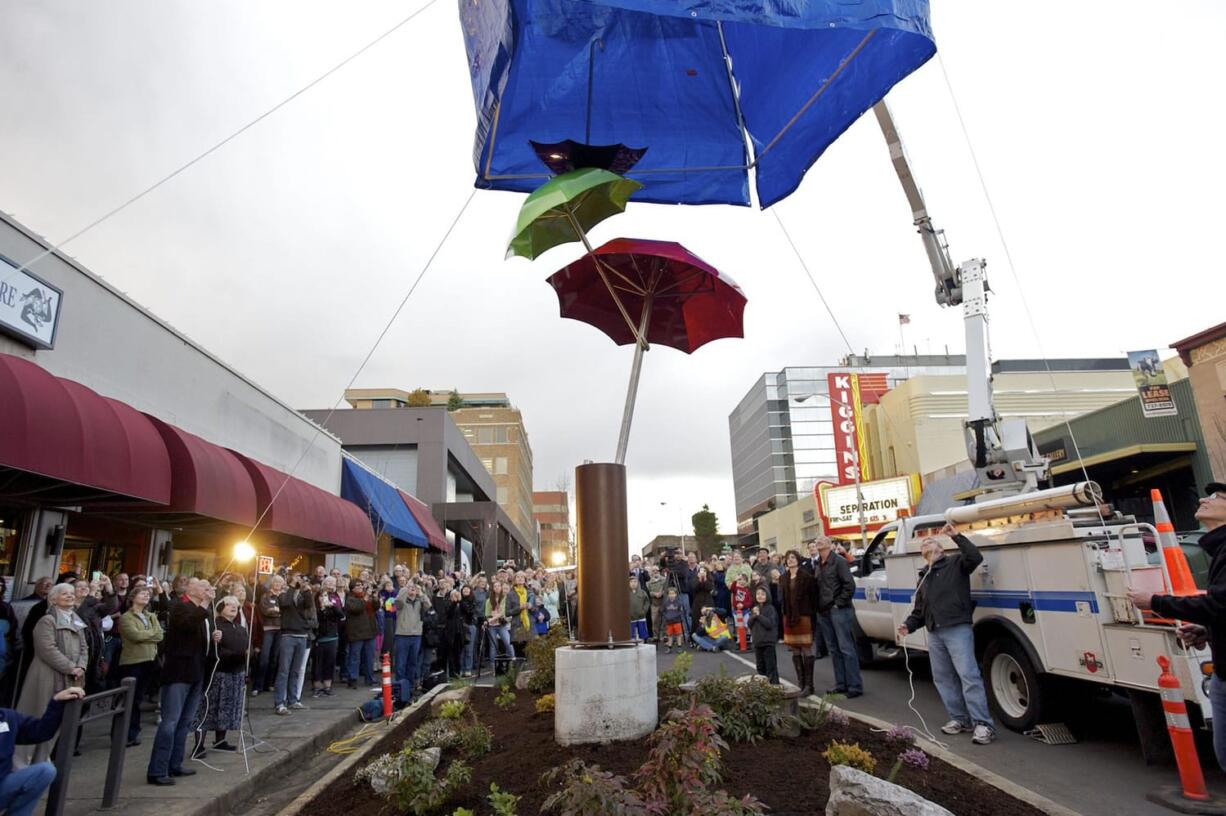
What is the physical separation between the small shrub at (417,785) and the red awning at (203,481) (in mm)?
7720

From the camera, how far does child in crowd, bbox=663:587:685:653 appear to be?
55.0ft

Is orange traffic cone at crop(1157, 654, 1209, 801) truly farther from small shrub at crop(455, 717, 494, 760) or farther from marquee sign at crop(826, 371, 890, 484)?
marquee sign at crop(826, 371, 890, 484)

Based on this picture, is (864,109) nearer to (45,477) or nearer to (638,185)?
(638,185)

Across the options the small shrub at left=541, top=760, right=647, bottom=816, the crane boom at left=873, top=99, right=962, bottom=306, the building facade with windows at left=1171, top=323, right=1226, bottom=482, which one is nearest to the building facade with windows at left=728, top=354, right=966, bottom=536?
the building facade with windows at left=1171, top=323, right=1226, bottom=482

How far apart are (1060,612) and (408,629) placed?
9923mm

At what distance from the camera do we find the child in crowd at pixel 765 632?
960 cm

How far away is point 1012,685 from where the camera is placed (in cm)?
750

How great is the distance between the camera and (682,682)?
7.89 meters

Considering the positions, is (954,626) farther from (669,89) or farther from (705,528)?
(705,528)

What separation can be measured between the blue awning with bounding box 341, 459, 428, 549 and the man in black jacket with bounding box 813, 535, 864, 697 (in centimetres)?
1665

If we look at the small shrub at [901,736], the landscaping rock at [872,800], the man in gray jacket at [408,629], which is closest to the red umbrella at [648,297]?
the small shrub at [901,736]

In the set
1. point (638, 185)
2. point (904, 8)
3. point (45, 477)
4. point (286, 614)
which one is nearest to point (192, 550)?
point (286, 614)

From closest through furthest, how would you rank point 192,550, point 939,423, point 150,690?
point 150,690 → point 192,550 → point 939,423

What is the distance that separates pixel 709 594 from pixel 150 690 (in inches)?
458
